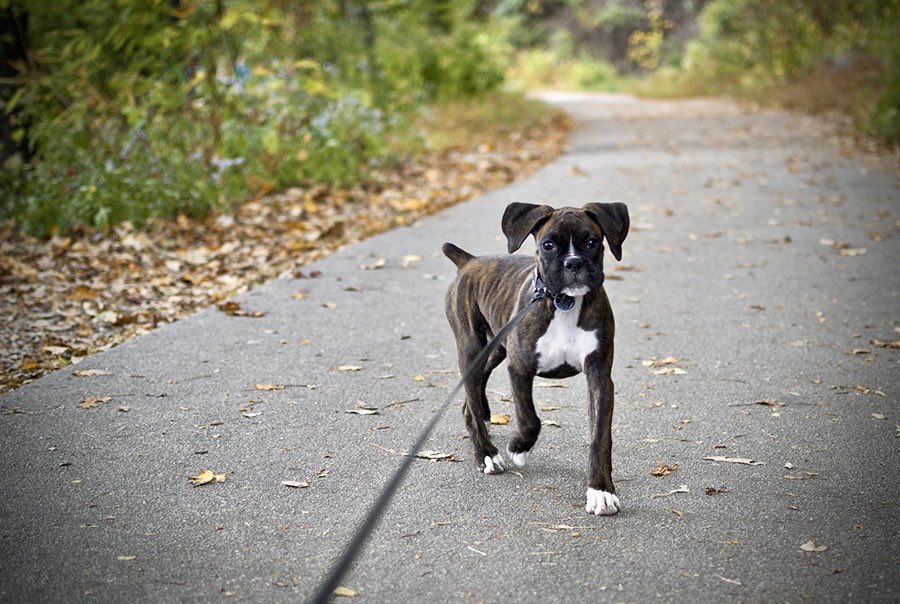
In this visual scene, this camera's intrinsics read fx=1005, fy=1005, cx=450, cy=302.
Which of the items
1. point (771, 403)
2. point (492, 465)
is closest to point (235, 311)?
point (492, 465)

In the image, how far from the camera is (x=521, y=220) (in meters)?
4.33

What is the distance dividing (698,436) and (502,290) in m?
1.38

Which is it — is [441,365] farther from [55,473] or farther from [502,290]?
[55,473]

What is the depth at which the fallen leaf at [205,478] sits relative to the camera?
4.66m

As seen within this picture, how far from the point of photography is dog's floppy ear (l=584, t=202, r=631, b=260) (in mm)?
4227

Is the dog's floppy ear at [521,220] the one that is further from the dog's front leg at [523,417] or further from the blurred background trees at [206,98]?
the blurred background trees at [206,98]

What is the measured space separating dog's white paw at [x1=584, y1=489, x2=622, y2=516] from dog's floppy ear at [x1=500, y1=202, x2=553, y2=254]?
3.59ft

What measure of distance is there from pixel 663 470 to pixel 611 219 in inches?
50.0

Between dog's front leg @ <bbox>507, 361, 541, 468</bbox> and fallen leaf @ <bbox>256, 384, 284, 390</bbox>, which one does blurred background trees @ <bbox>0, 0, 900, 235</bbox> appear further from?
dog's front leg @ <bbox>507, 361, 541, 468</bbox>

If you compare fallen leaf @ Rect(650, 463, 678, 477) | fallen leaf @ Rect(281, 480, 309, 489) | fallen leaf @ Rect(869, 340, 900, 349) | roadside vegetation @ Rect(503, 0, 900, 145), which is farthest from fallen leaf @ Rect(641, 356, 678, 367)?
roadside vegetation @ Rect(503, 0, 900, 145)

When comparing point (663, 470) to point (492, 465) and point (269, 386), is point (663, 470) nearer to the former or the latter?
point (492, 465)

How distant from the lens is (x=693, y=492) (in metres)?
4.45

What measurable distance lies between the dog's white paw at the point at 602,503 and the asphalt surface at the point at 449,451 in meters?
0.05

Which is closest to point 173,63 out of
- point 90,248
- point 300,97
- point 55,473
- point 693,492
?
point 300,97
